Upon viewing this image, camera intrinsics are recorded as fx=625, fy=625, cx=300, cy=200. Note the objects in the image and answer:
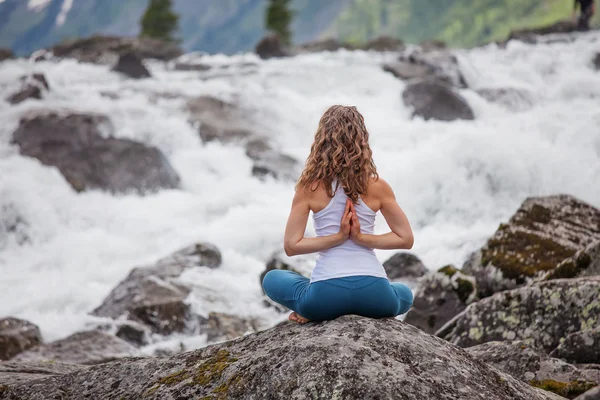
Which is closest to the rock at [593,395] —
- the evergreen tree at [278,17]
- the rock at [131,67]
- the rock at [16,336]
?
the rock at [16,336]

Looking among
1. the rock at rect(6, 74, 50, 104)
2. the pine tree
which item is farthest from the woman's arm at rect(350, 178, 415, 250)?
the pine tree

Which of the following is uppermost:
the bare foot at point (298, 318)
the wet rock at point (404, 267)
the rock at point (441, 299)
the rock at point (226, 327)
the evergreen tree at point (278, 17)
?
the evergreen tree at point (278, 17)

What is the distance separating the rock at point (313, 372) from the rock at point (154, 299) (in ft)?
19.6

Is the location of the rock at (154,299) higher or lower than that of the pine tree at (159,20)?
lower

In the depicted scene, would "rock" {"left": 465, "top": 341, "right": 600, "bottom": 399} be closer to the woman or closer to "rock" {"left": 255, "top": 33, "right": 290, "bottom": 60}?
the woman

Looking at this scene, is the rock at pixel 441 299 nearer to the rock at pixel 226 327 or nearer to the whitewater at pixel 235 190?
the rock at pixel 226 327

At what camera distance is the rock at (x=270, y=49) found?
127 feet

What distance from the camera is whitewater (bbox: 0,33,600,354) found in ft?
41.1

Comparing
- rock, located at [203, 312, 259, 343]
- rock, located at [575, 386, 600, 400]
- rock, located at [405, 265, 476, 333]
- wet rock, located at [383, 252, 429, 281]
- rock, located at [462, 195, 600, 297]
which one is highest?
rock, located at [575, 386, 600, 400]

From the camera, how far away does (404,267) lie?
11.1 meters

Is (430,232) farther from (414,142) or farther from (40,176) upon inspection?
(40,176)

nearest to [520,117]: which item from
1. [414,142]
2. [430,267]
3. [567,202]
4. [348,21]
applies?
[414,142]

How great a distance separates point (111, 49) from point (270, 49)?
10797 mm

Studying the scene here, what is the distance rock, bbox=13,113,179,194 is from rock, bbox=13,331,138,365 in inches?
342
